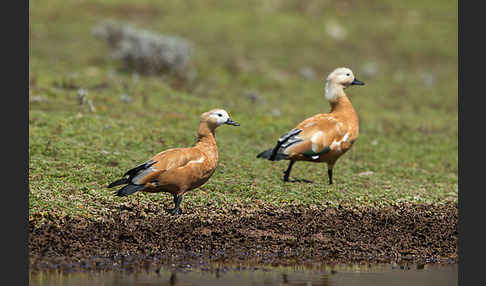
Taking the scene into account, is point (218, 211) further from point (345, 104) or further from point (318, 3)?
point (318, 3)

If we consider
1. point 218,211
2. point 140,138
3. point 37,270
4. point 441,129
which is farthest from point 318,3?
point 37,270

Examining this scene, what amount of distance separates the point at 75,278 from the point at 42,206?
2.89 m

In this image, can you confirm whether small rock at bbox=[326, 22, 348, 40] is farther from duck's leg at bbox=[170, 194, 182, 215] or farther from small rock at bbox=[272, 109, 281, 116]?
duck's leg at bbox=[170, 194, 182, 215]

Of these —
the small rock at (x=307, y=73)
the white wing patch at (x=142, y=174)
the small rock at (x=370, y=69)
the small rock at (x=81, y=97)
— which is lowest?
the white wing patch at (x=142, y=174)

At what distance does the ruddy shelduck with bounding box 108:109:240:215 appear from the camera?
34.7 ft

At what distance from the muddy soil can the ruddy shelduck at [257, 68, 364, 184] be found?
4.04ft

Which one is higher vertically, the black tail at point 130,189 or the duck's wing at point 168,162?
the duck's wing at point 168,162

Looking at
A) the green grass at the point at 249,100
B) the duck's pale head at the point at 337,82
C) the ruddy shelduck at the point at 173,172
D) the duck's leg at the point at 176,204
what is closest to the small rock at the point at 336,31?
the green grass at the point at 249,100

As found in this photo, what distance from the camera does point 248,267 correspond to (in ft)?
30.9

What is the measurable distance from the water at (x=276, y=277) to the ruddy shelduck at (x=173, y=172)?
6.62 feet

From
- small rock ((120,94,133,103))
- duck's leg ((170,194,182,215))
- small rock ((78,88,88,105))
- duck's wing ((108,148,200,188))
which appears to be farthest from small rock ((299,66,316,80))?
duck's wing ((108,148,200,188))

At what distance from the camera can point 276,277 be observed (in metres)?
8.84

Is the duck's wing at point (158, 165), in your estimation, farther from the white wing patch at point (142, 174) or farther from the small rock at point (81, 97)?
the small rock at point (81, 97)

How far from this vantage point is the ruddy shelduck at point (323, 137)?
42.8 feet
